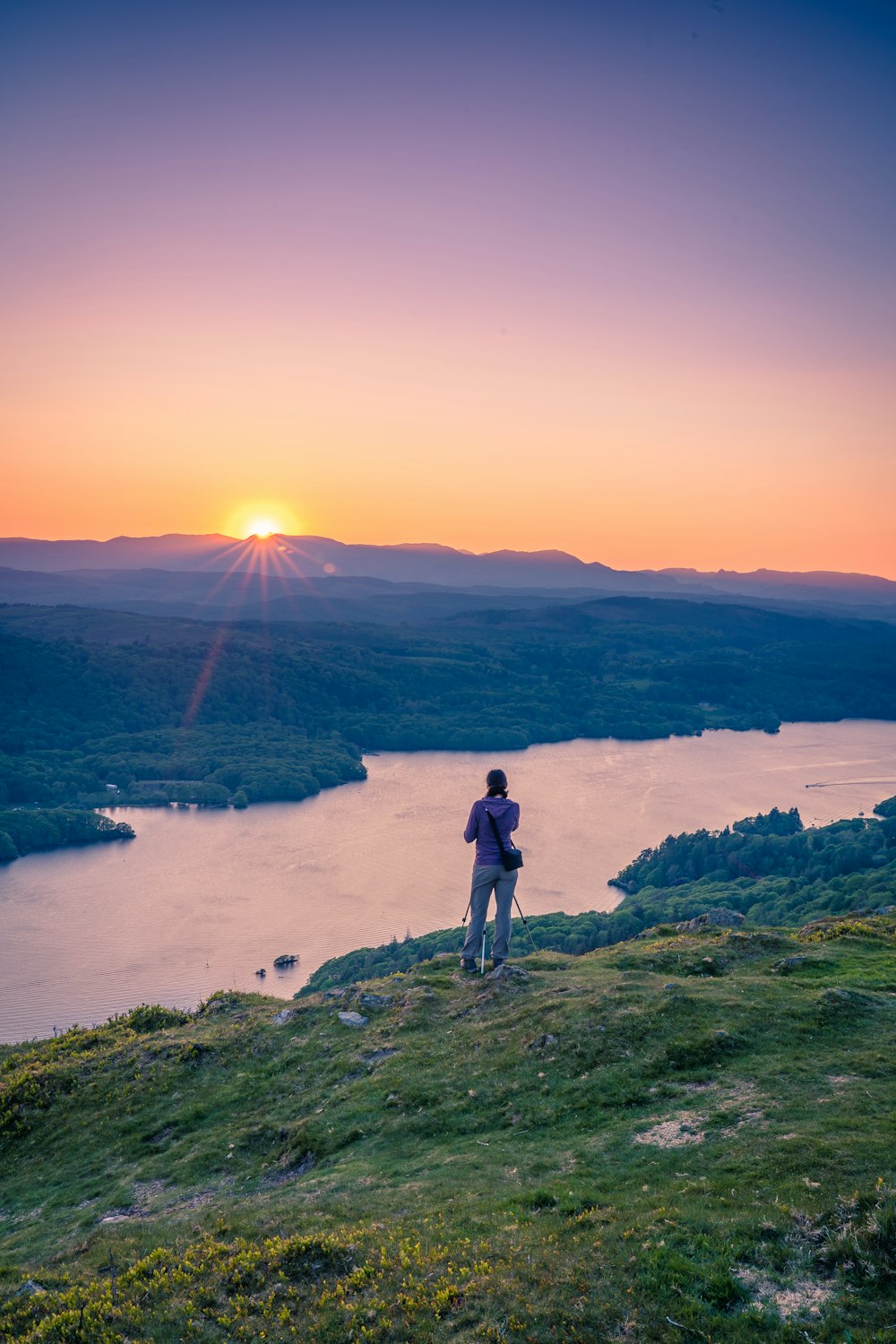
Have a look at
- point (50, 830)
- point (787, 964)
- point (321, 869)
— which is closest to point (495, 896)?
point (787, 964)

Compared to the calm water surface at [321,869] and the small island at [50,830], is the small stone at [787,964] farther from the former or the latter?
the small island at [50,830]

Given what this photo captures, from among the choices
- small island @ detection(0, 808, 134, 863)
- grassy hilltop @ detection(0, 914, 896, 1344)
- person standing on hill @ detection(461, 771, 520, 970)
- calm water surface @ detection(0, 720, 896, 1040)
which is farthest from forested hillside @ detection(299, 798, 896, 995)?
small island @ detection(0, 808, 134, 863)

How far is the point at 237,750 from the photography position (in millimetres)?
148000

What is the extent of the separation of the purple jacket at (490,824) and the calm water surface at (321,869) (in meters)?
49.2

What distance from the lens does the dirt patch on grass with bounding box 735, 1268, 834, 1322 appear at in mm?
6527

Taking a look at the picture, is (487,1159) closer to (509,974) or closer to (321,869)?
(509,974)

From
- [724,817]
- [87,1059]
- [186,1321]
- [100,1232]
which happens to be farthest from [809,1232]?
[724,817]

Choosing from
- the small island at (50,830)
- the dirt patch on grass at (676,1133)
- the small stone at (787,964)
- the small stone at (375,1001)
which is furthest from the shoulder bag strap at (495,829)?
the small island at (50,830)

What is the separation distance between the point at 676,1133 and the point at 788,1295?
318 cm

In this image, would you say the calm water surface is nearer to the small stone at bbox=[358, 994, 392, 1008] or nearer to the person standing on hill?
the small stone at bbox=[358, 994, 392, 1008]

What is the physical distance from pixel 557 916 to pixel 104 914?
44.5 m

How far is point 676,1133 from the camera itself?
9859 mm

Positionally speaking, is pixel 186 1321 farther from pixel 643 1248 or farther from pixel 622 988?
pixel 622 988

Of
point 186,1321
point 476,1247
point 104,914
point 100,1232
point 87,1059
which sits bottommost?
point 104,914
